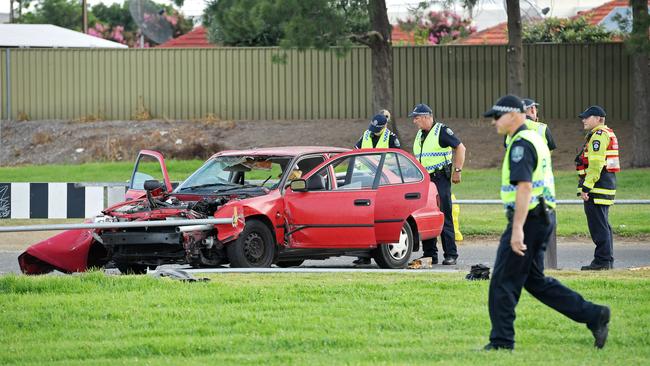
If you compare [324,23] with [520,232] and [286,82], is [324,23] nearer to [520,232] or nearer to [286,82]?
[286,82]

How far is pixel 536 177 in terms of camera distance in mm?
8484

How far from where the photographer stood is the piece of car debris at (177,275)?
11.8m

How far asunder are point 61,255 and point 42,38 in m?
27.3

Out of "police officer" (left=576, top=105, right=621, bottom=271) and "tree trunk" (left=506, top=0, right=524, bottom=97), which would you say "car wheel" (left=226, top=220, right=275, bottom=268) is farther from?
"tree trunk" (left=506, top=0, right=524, bottom=97)

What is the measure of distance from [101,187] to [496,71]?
66.7 ft

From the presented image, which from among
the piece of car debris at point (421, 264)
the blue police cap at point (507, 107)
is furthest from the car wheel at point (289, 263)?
the blue police cap at point (507, 107)

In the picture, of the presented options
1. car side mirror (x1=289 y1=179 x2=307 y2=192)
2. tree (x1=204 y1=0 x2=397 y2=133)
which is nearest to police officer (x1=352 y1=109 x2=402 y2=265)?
car side mirror (x1=289 y1=179 x2=307 y2=192)

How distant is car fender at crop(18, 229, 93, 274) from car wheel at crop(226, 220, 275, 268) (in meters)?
1.49

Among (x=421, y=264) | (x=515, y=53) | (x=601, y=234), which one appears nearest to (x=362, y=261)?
(x=421, y=264)

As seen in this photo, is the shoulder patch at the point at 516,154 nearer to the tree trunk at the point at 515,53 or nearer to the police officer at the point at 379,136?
the police officer at the point at 379,136

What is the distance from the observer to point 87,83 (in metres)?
37.0

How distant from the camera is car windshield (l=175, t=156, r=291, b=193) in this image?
45.9 ft

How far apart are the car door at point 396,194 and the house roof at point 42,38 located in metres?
26.2

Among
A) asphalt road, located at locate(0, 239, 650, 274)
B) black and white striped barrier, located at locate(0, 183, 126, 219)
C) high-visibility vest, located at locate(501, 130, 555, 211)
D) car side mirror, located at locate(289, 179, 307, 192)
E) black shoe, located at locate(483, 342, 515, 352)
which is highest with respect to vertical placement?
high-visibility vest, located at locate(501, 130, 555, 211)
